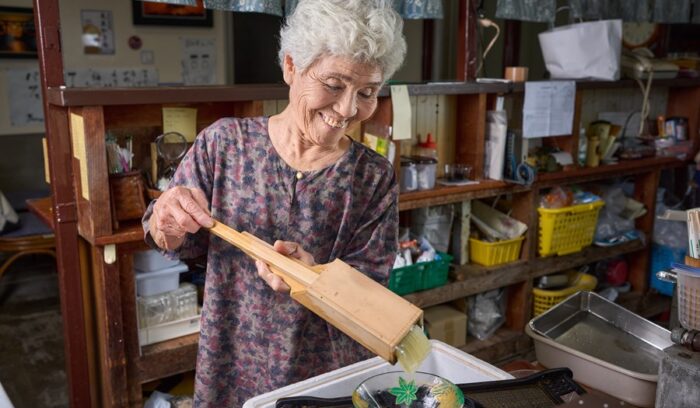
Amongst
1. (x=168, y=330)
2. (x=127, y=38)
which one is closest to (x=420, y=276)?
(x=168, y=330)

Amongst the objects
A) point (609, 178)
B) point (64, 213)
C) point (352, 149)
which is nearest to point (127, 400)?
point (64, 213)

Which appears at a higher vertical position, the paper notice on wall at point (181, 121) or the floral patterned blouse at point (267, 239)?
the paper notice on wall at point (181, 121)

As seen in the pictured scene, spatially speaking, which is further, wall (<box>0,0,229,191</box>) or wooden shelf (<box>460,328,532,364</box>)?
wall (<box>0,0,229,191</box>)

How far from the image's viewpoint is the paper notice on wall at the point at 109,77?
4902mm

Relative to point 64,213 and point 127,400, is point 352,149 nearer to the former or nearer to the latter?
point 64,213

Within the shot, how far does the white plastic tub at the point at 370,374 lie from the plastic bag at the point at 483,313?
74.5 inches

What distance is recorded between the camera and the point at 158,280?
95.5 inches

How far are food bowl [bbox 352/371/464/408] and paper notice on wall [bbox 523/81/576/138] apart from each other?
2148mm

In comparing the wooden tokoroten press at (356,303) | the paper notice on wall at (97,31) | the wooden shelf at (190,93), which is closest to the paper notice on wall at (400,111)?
the wooden shelf at (190,93)

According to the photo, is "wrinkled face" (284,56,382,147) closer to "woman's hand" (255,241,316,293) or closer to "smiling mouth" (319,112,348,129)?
"smiling mouth" (319,112,348,129)

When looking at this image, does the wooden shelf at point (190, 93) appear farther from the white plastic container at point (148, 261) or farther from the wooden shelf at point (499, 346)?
the wooden shelf at point (499, 346)

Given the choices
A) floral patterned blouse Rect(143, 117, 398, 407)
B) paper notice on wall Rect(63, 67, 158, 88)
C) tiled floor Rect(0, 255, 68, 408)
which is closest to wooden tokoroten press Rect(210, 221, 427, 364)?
floral patterned blouse Rect(143, 117, 398, 407)

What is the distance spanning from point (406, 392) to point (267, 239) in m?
0.52

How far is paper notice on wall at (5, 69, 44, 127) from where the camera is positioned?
4938 millimetres
